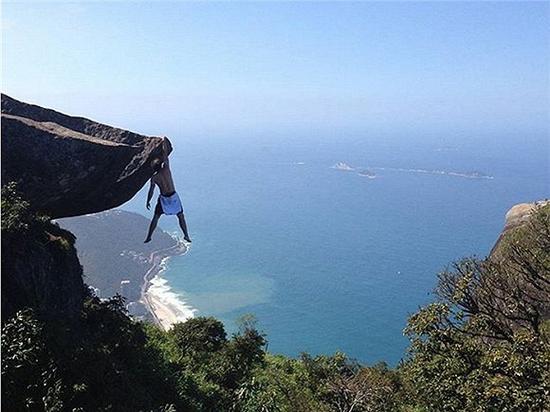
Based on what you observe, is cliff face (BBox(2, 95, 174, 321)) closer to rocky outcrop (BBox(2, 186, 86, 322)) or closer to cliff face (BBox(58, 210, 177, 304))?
rocky outcrop (BBox(2, 186, 86, 322))

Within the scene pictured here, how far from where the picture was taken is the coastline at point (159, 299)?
8119 centimetres

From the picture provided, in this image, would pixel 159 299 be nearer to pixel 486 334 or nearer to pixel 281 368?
pixel 281 368

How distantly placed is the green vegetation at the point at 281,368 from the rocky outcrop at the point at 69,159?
1.44m

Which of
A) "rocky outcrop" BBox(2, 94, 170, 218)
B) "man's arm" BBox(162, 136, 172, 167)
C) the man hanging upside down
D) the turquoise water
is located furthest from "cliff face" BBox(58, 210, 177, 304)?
the man hanging upside down

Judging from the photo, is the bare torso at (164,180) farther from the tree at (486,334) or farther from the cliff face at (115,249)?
the cliff face at (115,249)

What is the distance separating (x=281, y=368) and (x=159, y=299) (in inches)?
2859

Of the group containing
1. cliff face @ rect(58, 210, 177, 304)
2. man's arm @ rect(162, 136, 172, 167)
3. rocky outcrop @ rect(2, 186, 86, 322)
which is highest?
man's arm @ rect(162, 136, 172, 167)

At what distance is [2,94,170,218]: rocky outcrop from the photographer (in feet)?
41.9

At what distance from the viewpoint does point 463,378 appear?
12484 mm

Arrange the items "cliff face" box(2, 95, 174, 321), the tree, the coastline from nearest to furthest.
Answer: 1. "cliff face" box(2, 95, 174, 321)
2. the tree
3. the coastline

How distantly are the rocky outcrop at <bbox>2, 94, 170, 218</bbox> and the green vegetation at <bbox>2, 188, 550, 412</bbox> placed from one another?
1438mm

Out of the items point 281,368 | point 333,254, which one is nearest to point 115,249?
point 333,254

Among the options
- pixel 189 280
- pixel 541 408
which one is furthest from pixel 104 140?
pixel 189 280

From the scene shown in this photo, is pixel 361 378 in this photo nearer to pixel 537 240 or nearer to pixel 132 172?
pixel 537 240
